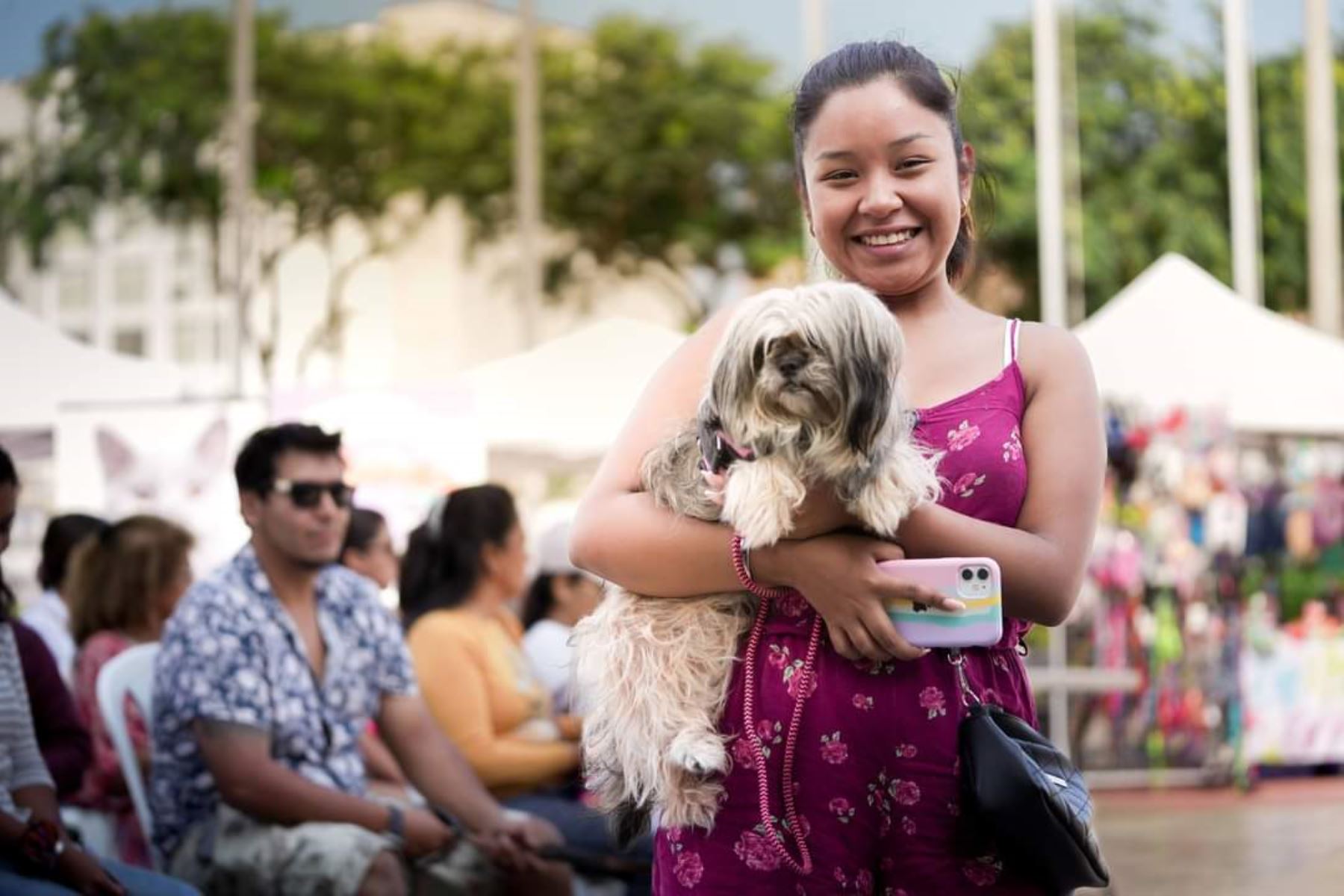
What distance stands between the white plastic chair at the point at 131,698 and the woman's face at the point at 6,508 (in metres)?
1.09

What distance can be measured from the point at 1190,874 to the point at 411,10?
11.6 m

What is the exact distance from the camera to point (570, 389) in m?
11.1

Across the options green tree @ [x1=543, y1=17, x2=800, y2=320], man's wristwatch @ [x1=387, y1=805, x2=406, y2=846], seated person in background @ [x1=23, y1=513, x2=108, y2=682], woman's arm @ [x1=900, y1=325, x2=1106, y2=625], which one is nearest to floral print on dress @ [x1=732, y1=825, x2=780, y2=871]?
woman's arm @ [x1=900, y1=325, x2=1106, y2=625]

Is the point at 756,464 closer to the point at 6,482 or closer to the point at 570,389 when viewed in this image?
the point at 6,482

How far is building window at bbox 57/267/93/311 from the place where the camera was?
50.8 ft

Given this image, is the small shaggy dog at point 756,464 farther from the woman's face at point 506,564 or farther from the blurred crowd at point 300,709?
the woman's face at point 506,564

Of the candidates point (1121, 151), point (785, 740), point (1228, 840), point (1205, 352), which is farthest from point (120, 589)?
point (1121, 151)

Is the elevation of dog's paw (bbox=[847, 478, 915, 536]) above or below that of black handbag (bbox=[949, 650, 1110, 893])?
above

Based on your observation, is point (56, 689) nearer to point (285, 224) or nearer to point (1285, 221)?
point (285, 224)

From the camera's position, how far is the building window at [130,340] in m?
15.5

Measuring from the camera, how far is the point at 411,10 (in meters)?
17.8

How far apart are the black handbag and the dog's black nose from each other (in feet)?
1.48

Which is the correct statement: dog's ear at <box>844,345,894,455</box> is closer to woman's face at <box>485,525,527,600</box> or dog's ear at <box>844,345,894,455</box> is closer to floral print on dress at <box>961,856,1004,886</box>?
floral print on dress at <box>961,856,1004,886</box>

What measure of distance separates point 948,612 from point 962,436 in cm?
25
